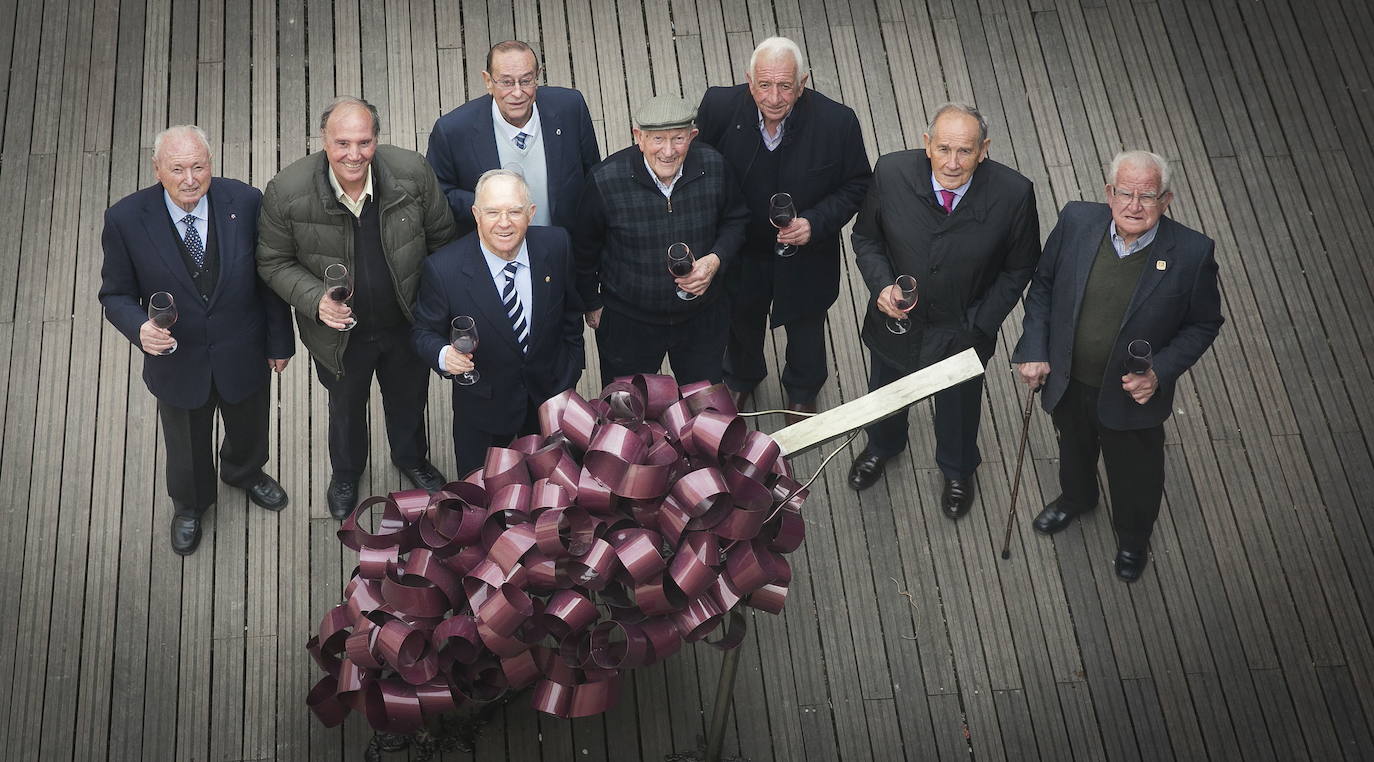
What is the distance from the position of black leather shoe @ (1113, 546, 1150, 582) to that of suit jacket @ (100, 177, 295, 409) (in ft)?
10.6

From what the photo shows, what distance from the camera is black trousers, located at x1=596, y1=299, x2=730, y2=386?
5160 millimetres

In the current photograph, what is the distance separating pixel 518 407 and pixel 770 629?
1.27 m

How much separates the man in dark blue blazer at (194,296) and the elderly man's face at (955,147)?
233 centimetres

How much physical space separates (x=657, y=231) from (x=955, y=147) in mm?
1063

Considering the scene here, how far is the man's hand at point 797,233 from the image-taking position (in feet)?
16.5

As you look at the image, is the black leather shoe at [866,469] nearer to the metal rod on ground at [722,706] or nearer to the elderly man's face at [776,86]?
the metal rod on ground at [722,706]

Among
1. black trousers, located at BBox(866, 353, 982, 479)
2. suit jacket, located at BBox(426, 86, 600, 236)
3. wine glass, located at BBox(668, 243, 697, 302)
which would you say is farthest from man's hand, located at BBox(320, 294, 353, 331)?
black trousers, located at BBox(866, 353, 982, 479)

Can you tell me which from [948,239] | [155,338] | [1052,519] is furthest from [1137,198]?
[155,338]

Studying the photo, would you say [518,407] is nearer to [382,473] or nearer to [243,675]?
[382,473]

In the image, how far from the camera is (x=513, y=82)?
16.2 feet

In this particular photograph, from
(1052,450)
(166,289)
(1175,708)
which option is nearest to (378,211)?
(166,289)

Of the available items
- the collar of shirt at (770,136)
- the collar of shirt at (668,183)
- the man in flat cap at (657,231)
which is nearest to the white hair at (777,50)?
the collar of shirt at (770,136)

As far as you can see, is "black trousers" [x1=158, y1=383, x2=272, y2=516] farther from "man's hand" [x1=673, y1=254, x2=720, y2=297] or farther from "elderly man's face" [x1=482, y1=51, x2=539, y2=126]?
"man's hand" [x1=673, y1=254, x2=720, y2=297]

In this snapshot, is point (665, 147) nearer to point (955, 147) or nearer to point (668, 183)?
point (668, 183)
